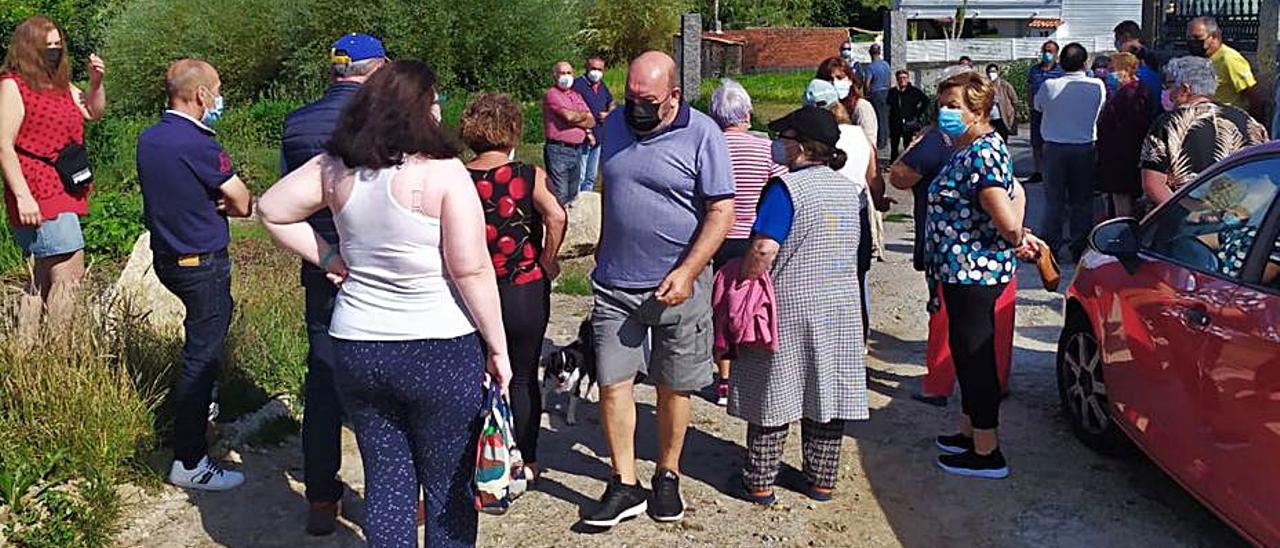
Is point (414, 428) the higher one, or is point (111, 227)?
point (111, 227)

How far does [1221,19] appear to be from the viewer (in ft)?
46.5

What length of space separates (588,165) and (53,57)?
763cm

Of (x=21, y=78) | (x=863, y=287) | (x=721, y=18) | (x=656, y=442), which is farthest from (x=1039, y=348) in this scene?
(x=721, y=18)

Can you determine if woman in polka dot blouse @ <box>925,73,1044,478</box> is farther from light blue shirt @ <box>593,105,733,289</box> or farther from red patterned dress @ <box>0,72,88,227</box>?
red patterned dress @ <box>0,72,88,227</box>

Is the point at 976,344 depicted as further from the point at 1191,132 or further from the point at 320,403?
the point at 320,403

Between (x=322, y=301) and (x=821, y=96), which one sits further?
(x=821, y=96)

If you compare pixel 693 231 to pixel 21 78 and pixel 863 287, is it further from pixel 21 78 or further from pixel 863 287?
pixel 21 78

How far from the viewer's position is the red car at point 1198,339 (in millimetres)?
4004

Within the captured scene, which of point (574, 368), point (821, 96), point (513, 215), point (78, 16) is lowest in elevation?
point (574, 368)

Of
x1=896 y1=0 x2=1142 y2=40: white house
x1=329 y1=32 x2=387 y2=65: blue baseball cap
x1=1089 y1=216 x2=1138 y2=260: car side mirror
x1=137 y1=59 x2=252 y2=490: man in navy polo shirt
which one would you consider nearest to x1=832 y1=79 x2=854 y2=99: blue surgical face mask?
x1=1089 y1=216 x2=1138 y2=260: car side mirror

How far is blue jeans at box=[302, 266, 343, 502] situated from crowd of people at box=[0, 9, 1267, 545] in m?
0.01

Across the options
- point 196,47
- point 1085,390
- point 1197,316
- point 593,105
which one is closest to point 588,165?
point 593,105

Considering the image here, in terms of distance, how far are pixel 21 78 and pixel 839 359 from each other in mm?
3899

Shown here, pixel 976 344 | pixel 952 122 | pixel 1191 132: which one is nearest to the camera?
pixel 952 122
